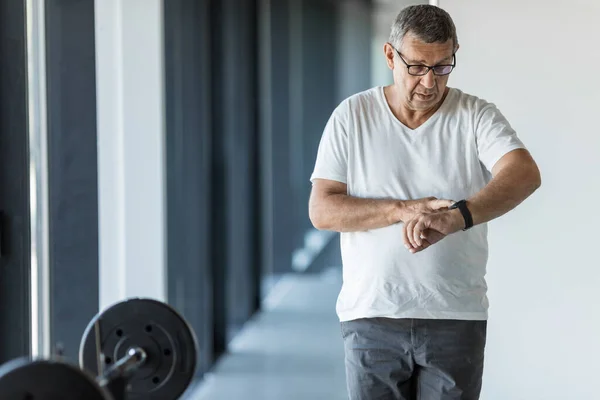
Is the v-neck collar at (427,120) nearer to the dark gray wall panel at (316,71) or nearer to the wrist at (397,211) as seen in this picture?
the wrist at (397,211)

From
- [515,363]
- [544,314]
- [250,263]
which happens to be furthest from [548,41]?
[250,263]

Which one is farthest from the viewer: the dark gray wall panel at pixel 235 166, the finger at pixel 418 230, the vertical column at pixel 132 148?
the dark gray wall panel at pixel 235 166

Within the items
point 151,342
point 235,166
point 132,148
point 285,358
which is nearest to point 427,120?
point 151,342

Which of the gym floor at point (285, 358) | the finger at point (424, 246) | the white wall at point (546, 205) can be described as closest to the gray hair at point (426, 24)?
the finger at point (424, 246)

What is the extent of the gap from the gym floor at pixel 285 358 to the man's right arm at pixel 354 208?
2.54 m

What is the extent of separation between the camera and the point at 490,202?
2023 mm

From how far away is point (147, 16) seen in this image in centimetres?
382

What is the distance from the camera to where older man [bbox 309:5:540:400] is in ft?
6.88

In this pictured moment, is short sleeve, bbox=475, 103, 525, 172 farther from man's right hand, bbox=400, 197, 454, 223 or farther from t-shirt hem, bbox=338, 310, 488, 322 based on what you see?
t-shirt hem, bbox=338, 310, 488, 322

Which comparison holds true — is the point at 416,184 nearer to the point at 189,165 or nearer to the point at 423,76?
the point at 423,76

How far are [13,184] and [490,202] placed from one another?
1.33 m

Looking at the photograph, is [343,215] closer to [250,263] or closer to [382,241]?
[382,241]

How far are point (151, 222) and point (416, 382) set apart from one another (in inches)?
82.1

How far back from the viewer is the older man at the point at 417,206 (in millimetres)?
2098
